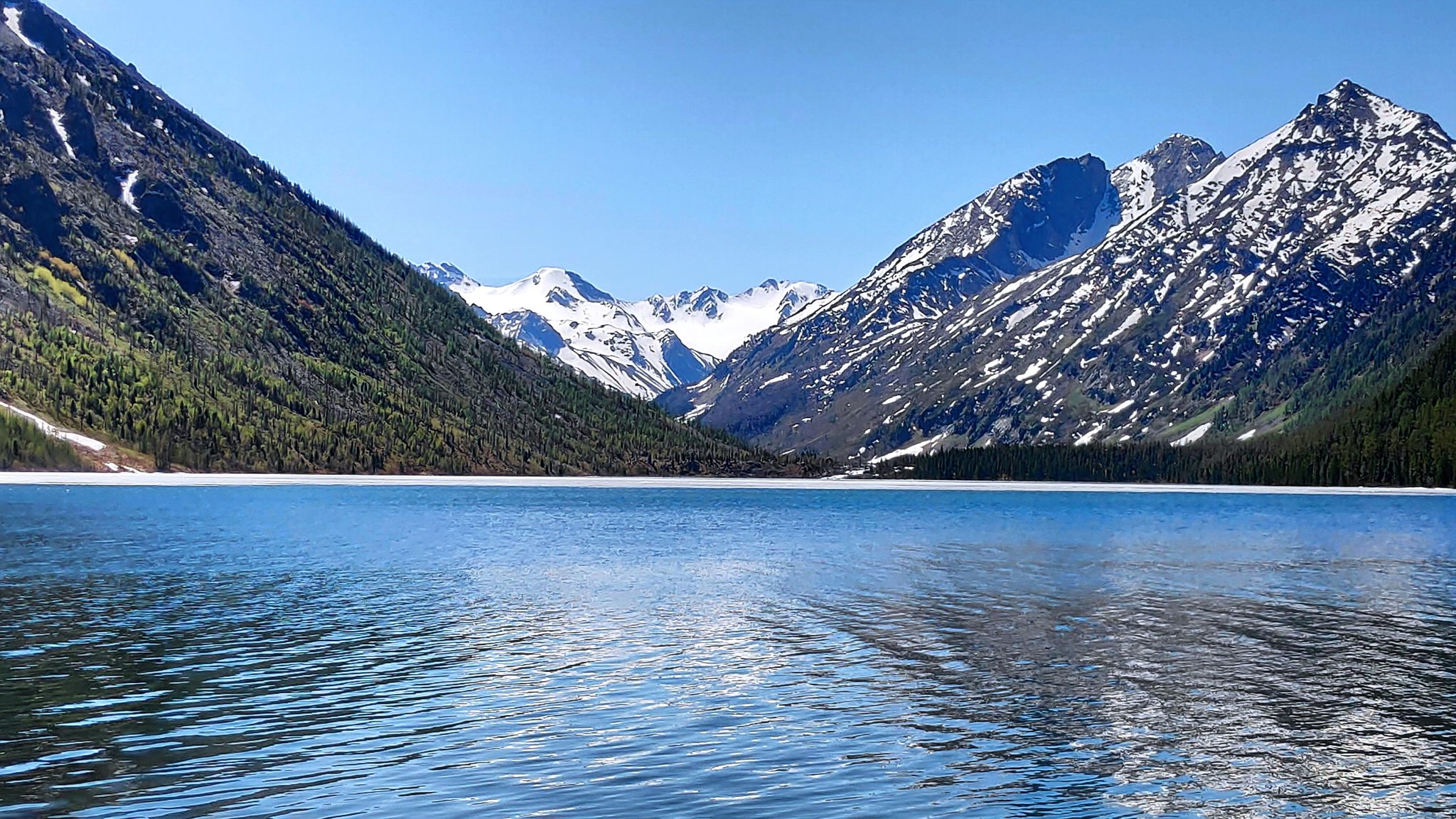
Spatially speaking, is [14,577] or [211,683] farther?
[14,577]

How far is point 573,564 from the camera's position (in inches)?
3413

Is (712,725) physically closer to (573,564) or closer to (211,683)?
(211,683)

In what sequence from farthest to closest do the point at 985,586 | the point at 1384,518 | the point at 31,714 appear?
the point at 1384,518
the point at 985,586
the point at 31,714

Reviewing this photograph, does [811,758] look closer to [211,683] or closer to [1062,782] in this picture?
[1062,782]

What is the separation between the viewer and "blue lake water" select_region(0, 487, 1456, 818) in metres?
28.3

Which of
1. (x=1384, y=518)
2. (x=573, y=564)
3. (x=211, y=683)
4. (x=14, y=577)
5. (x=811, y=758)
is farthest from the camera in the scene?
(x=1384, y=518)

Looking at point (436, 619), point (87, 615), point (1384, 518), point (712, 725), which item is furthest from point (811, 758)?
point (1384, 518)

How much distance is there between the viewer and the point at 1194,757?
32.4 m

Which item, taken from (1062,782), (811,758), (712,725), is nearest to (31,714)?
(712,725)

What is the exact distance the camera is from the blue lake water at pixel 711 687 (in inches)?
1115

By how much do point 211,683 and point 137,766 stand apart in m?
10.8

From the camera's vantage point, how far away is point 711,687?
41188 millimetres

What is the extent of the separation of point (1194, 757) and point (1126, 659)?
16093mm

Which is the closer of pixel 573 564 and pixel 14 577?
pixel 14 577
